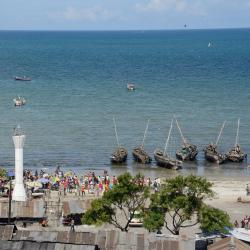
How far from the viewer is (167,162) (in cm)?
5734

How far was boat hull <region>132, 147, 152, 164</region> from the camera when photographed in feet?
194

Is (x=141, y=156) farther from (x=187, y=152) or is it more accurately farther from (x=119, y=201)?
(x=119, y=201)

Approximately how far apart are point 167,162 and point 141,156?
2.78 meters

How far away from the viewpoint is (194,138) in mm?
69000

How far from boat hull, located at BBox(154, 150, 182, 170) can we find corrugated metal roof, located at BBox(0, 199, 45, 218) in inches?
771

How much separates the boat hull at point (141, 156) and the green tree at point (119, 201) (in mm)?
22316

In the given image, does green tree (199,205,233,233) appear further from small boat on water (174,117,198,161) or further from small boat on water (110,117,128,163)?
small boat on water (174,117,198,161)

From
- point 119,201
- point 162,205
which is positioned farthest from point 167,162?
point 162,205

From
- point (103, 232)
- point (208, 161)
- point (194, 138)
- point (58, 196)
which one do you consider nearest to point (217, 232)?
point (103, 232)

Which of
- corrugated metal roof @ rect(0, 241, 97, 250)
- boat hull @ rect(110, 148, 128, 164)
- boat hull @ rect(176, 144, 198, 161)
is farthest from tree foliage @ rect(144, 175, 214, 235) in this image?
boat hull @ rect(176, 144, 198, 161)

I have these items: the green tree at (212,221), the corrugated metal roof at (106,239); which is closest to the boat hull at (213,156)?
the green tree at (212,221)

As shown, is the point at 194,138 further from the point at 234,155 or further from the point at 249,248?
the point at 249,248

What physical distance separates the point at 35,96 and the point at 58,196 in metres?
55.3

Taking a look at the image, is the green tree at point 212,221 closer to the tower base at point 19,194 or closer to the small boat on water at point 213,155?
the tower base at point 19,194
